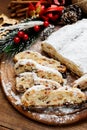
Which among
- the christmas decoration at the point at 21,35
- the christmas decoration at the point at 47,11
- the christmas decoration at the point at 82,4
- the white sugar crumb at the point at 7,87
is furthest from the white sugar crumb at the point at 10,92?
the christmas decoration at the point at 82,4

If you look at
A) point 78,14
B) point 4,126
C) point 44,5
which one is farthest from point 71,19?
point 4,126

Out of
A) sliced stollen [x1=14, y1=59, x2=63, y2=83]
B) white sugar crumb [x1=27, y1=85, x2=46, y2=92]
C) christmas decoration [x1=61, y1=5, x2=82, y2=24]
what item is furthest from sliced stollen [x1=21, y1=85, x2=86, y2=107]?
christmas decoration [x1=61, y1=5, x2=82, y2=24]

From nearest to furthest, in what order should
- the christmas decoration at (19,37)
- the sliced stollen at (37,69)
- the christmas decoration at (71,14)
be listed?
the sliced stollen at (37,69)
the christmas decoration at (19,37)
the christmas decoration at (71,14)

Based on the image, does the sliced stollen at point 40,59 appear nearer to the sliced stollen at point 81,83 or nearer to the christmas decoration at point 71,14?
the sliced stollen at point 81,83

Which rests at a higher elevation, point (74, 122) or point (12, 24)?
point (12, 24)

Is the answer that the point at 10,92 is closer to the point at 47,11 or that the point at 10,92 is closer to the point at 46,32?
the point at 46,32

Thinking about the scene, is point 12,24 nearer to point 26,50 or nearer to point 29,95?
point 26,50
